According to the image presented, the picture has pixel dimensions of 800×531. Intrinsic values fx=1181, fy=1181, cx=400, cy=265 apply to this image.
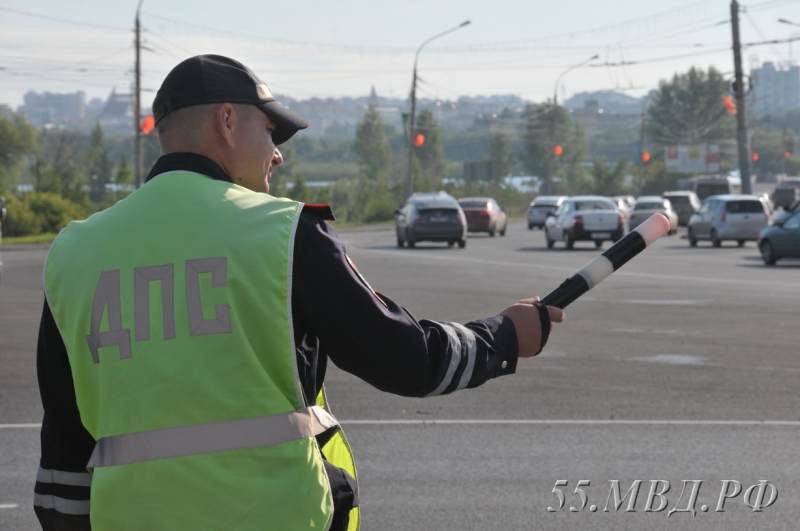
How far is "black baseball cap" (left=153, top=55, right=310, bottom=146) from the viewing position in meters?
2.40

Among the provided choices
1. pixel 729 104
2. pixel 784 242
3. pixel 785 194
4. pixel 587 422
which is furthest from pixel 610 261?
pixel 785 194

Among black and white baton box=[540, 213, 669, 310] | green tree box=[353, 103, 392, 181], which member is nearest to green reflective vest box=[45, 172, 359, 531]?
black and white baton box=[540, 213, 669, 310]

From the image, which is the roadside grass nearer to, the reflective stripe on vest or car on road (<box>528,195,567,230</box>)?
car on road (<box>528,195,567,230</box>)

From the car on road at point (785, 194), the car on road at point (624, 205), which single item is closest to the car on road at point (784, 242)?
the car on road at point (624, 205)

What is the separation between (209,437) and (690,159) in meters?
123

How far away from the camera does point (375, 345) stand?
223cm

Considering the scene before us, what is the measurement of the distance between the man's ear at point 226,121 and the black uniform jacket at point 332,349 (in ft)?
0.21

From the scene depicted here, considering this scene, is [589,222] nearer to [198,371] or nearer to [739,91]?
[739,91]

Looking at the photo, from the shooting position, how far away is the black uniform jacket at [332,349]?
2195 millimetres

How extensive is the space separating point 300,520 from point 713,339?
11117 mm

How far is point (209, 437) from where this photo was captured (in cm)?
214

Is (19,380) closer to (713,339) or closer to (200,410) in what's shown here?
(713,339)

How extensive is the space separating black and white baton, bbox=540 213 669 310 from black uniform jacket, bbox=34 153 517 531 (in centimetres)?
17

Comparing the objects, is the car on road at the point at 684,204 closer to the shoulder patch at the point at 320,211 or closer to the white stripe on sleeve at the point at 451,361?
the white stripe on sleeve at the point at 451,361
